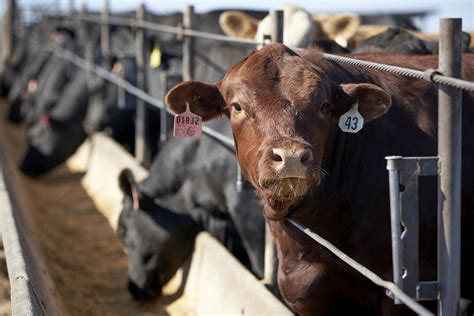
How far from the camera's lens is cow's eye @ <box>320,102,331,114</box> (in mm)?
3111

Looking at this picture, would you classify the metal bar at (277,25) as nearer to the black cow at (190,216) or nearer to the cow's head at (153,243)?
the black cow at (190,216)

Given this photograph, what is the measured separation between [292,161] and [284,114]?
304mm

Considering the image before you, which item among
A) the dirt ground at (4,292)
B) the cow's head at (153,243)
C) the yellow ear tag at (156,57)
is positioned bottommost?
the dirt ground at (4,292)

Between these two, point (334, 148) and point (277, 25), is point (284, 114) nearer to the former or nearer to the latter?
point (334, 148)

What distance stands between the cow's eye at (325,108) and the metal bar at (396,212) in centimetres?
72

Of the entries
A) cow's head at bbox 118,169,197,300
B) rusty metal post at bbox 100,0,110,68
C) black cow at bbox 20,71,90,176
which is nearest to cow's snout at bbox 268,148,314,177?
cow's head at bbox 118,169,197,300

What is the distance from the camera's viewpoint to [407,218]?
2471 mm

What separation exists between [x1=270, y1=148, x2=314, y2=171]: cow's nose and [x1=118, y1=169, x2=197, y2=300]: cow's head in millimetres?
2689

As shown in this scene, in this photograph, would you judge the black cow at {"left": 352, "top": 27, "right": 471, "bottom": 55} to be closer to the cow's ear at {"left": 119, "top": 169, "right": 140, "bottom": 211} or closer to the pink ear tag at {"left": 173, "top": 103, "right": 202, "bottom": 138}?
the pink ear tag at {"left": 173, "top": 103, "right": 202, "bottom": 138}

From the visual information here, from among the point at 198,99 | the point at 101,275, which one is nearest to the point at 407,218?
the point at 198,99

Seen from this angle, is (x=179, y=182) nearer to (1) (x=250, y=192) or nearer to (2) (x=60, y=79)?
(1) (x=250, y=192)

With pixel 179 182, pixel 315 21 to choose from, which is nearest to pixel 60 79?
pixel 315 21

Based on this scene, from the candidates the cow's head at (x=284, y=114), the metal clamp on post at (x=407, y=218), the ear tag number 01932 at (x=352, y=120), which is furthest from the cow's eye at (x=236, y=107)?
the metal clamp on post at (x=407, y=218)

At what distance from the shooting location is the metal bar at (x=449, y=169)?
237 centimetres
